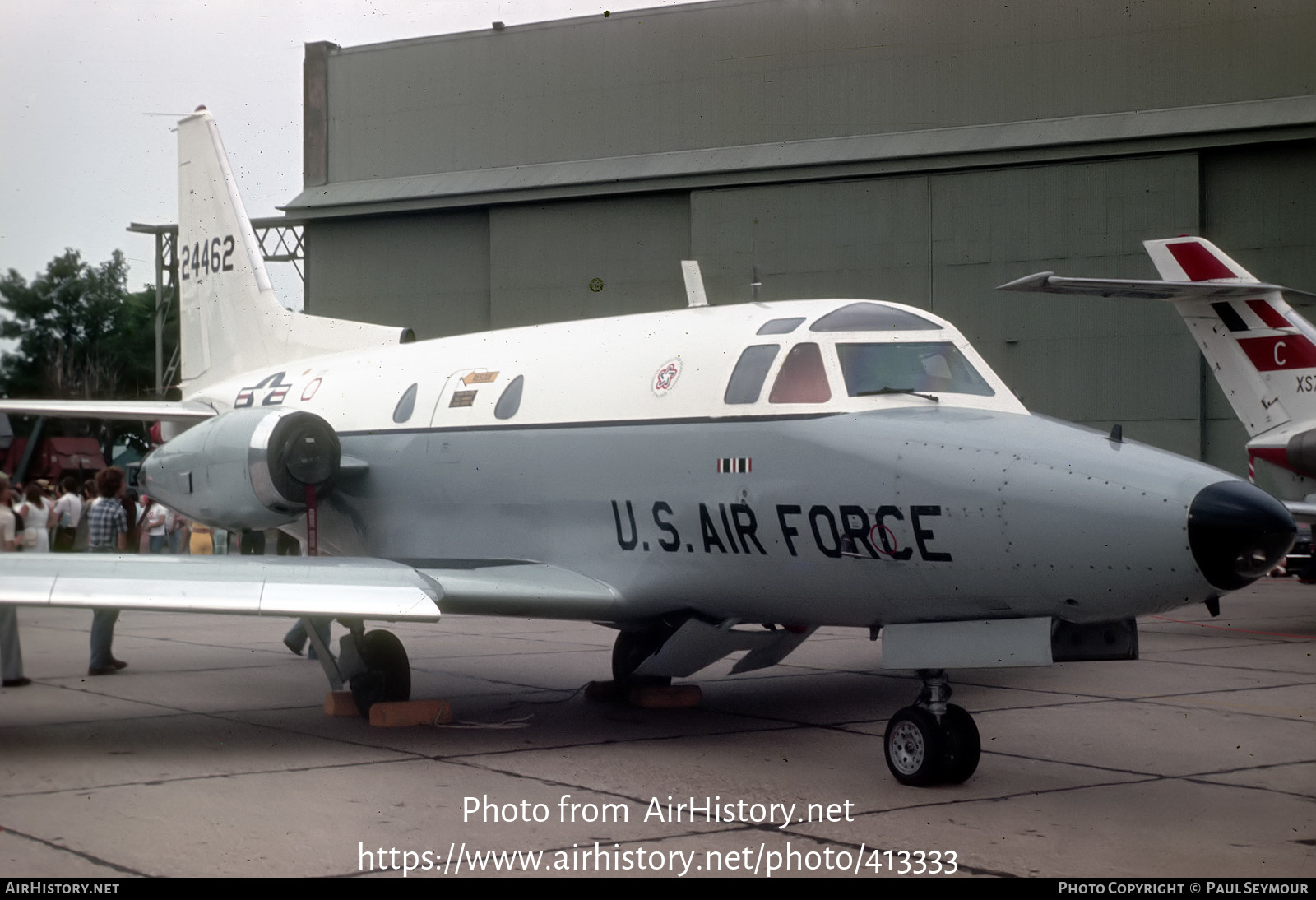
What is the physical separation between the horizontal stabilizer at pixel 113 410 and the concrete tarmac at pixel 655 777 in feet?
7.82

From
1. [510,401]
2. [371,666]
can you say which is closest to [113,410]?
[371,666]

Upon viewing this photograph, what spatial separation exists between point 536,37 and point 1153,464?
28130 mm

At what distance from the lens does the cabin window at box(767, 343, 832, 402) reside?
27.5 ft

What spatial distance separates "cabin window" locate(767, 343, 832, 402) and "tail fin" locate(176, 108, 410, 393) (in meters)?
6.77

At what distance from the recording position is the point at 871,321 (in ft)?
28.3

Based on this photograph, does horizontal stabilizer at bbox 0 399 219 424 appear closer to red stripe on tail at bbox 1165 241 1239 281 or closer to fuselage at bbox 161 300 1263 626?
fuselage at bbox 161 300 1263 626

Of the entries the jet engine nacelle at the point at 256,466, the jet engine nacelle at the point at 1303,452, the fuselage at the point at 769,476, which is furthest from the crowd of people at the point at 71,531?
the jet engine nacelle at the point at 1303,452

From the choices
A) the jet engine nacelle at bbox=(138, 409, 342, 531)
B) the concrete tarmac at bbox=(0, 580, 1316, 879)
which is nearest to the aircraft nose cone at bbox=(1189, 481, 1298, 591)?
the concrete tarmac at bbox=(0, 580, 1316, 879)

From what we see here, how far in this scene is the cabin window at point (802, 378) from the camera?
8.38 meters

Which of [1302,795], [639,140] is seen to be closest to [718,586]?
[1302,795]

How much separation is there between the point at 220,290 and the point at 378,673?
22.0 ft

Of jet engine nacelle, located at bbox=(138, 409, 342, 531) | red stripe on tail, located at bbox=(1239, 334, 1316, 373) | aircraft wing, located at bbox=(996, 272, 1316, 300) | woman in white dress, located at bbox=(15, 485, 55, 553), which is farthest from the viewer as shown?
red stripe on tail, located at bbox=(1239, 334, 1316, 373)

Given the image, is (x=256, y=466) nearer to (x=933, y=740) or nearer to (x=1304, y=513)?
(x=933, y=740)

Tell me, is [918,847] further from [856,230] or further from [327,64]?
[327,64]
